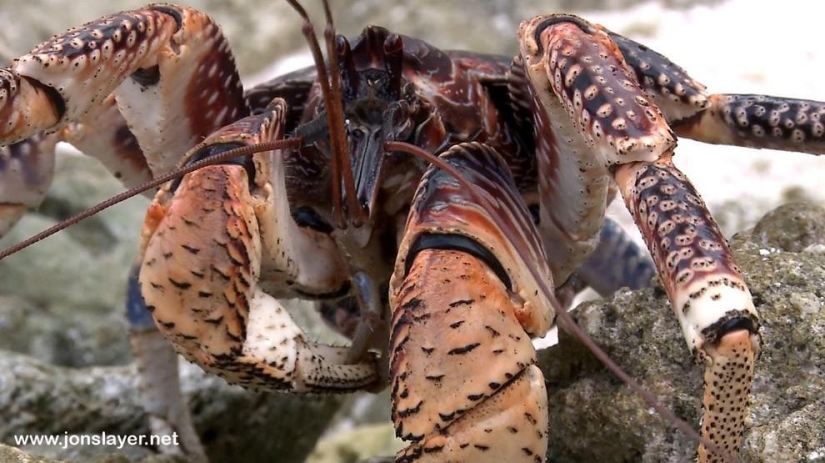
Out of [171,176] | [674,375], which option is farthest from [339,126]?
[674,375]

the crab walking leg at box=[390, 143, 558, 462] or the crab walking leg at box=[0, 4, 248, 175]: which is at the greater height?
the crab walking leg at box=[0, 4, 248, 175]

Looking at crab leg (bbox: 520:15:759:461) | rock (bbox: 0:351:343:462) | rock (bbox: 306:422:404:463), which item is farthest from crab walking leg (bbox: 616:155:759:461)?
rock (bbox: 306:422:404:463)

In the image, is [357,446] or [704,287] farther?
[357,446]

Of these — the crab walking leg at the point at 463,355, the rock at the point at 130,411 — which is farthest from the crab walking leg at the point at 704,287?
the rock at the point at 130,411

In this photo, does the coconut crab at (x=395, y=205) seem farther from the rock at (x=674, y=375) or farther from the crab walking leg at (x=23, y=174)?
the crab walking leg at (x=23, y=174)

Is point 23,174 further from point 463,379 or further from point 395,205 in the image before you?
point 463,379

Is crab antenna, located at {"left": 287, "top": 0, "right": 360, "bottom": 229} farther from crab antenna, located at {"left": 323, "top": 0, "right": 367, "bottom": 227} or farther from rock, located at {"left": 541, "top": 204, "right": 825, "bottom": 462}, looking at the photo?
rock, located at {"left": 541, "top": 204, "right": 825, "bottom": 462}
